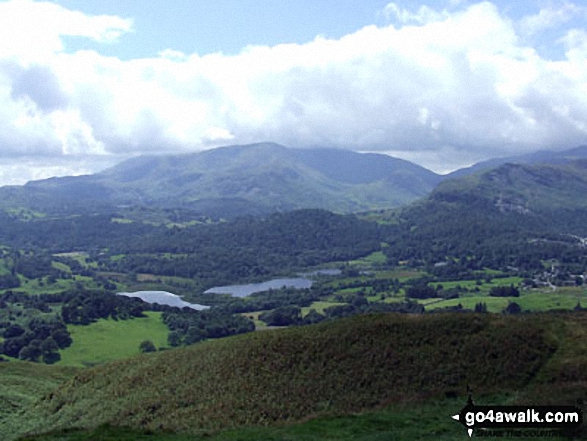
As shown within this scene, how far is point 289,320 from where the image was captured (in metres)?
191

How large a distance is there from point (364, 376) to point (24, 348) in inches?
4219

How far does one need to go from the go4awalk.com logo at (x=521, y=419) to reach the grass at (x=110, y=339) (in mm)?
109025

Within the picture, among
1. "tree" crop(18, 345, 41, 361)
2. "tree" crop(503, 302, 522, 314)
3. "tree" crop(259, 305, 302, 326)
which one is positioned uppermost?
"tree" crop(18, 345, 41, 361)

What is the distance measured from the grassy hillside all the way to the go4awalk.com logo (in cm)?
816

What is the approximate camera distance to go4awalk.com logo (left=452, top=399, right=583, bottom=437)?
126ft

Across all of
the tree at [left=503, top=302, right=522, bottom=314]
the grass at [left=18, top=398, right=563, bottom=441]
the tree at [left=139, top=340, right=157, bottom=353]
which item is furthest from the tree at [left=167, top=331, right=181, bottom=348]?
the grass at [left=18, top=398, right=563, bottom=441]

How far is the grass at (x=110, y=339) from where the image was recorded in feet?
452

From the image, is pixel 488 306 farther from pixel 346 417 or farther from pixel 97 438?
pixel 97 438

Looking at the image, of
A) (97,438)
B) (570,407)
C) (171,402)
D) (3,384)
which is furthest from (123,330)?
(570,407)

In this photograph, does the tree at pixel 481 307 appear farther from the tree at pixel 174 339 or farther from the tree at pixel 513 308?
the tree at pixel 174 339

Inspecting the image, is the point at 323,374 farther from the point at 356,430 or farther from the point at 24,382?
the point at 24,382

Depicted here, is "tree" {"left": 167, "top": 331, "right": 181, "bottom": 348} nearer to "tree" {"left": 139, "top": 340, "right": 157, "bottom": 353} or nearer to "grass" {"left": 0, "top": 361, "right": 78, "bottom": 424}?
"tree" {"left": 139, "top": 340, "right": 157, "bottom": 353}

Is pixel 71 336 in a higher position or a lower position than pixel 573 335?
lower

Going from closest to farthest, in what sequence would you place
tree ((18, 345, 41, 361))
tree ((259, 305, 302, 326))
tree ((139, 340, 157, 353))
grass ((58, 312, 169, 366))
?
tree ((18, 345, 41, 361))
grass ((58, 312, 169, 366))
tree ((139, 340, 157, 353))
tree ((259, 305, 302, 326))
